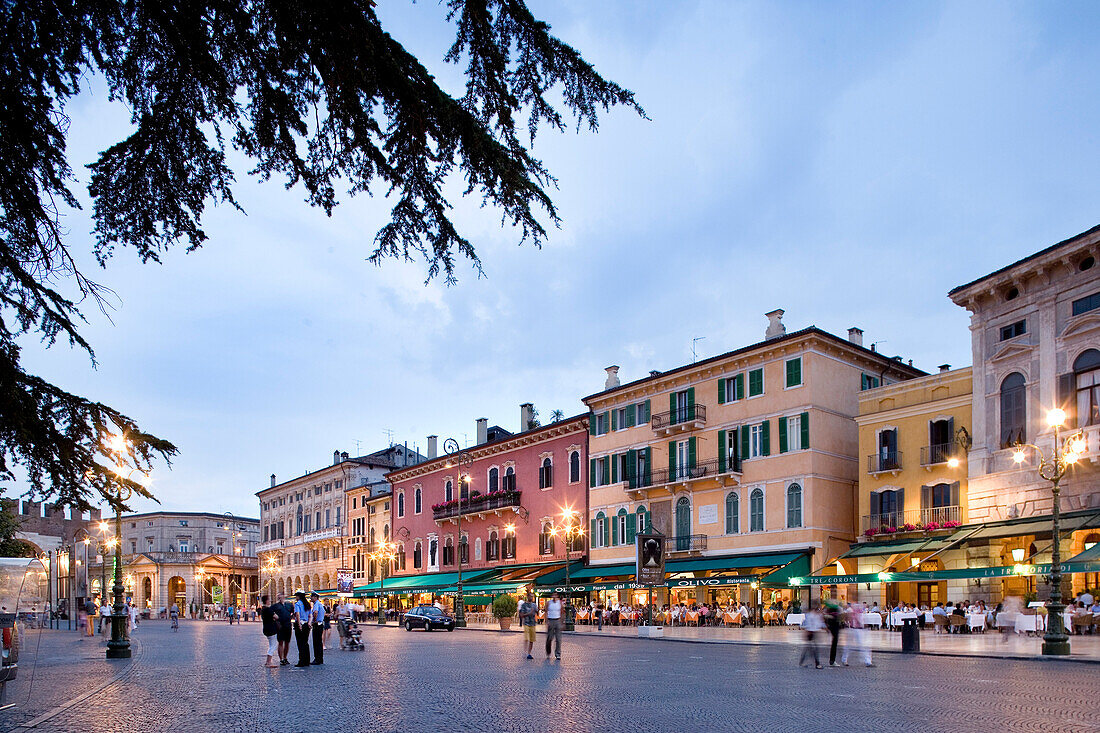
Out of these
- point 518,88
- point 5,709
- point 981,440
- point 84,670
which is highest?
point 518,88

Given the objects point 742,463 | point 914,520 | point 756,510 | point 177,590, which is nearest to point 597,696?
point 914,520

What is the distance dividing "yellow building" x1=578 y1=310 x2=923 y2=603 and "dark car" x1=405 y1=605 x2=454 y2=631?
23.3ft

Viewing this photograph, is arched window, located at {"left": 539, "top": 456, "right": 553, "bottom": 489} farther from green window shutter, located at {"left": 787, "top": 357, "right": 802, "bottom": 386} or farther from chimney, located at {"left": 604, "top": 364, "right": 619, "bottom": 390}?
green window shutter, located at {"left": 787, "top": 357, "right": 802, "bottom": 386}

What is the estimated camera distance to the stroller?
2550 cm

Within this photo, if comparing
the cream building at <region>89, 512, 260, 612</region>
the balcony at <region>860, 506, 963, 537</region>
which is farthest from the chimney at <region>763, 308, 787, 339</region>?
the cream building at <region>89, 512, 260, 612</region>

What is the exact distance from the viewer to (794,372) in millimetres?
40188

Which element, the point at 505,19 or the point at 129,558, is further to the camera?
the point at 129,558

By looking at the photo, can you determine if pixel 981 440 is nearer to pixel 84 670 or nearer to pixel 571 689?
pixel 571 689

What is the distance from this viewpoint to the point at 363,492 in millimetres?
71625

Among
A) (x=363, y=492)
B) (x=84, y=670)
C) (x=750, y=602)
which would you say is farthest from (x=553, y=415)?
(x=84, y=670)

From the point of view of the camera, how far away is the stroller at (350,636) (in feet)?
83.7

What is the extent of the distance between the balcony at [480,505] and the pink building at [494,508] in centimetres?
6

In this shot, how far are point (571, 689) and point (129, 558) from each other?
104 metres

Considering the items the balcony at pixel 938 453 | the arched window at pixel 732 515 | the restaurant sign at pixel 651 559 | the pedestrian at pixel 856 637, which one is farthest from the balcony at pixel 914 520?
the pedestrian at pixel 856 637
